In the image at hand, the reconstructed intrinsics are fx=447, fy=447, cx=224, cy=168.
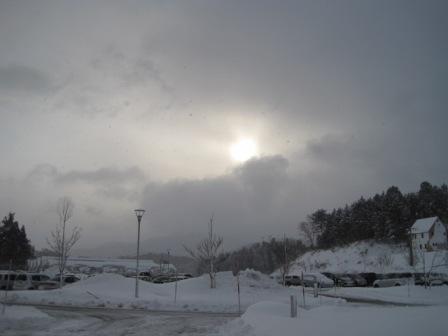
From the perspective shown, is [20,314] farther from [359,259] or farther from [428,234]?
[359,259]

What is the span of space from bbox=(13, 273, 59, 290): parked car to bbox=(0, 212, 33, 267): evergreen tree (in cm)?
3149

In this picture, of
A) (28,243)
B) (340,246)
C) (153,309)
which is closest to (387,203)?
(340,246)

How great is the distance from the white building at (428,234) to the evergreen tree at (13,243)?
65.4 m

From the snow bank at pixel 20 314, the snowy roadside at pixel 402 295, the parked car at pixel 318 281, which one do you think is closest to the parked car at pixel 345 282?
the parked car at pixel 318 281

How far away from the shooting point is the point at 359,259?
89312 mm

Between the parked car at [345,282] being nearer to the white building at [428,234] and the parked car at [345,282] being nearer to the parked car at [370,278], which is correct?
the parked car at [370,278]

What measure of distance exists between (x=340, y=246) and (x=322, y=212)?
12.3 metres

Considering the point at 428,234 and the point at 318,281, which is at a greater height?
the point at 428,234

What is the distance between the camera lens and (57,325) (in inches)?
683

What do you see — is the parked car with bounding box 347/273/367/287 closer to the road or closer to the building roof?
the building roof

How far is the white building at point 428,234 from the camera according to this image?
80.1 m

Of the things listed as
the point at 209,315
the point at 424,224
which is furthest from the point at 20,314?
the point at 424,224

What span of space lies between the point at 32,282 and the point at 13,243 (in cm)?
3329

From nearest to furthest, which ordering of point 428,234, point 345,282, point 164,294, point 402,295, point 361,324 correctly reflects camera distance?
point 361,324, point 164,294, point 402,295, point 345,282, point 428,234
